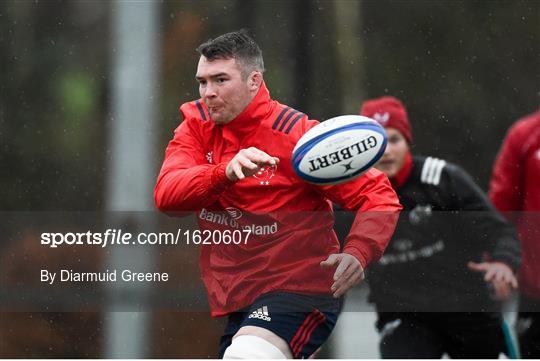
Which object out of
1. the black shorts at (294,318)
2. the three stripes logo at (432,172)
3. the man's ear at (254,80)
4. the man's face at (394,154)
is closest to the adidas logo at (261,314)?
the black shorts at (294,318)

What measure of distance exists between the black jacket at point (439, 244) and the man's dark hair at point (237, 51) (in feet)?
3.38

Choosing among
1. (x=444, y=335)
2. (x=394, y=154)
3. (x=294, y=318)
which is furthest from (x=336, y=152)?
(x=444, y=335)

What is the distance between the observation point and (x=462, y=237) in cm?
379

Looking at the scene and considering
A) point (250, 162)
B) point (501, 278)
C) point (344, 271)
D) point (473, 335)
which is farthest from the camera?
point (473, 335)

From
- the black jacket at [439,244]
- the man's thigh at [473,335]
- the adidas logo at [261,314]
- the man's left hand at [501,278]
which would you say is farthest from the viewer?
the man's thigh at [473,335]

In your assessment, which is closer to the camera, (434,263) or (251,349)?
(251,349)

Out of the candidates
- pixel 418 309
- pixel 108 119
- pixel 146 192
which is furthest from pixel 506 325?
pixel 108 119

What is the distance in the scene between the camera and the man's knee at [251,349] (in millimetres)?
2725

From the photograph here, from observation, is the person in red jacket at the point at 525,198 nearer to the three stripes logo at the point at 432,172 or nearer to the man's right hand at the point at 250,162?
the three stripes logo at the point at 432,172

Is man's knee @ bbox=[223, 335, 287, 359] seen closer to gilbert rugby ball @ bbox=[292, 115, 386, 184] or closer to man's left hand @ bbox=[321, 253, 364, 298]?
man's left hand @ bbox=[321, 253, 364, 298]

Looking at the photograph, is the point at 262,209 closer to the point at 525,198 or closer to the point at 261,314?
the point at 261,314

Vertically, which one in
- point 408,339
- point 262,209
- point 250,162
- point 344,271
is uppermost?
point 250,162

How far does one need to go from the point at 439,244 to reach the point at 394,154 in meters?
0.37

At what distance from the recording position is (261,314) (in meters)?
2.83
